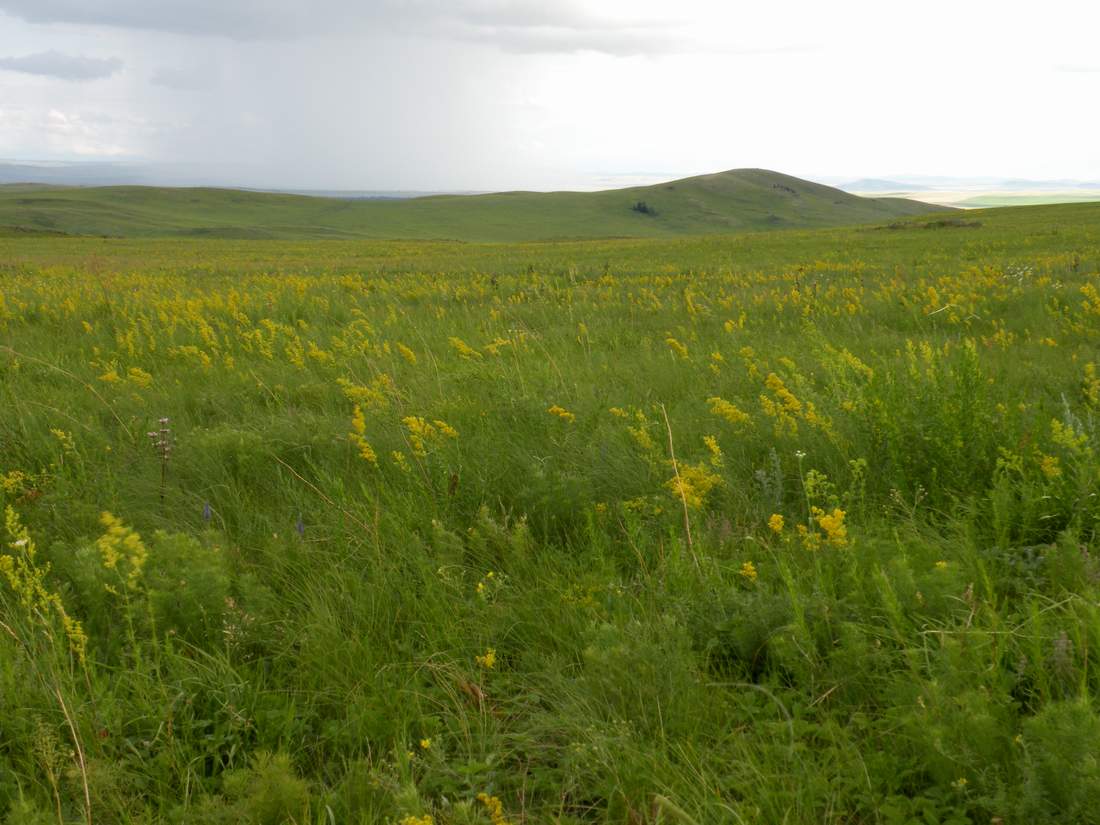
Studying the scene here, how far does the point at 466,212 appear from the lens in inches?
4149

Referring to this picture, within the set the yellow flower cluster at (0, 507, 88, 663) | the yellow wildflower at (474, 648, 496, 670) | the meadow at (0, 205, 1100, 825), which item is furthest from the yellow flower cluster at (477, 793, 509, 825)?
the yellow flower cluster at (0, 507, 88, 663)

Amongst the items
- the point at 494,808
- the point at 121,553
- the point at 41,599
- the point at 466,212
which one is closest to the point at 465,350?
the point at 121,553

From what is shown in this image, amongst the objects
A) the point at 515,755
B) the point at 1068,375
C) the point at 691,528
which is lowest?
the point at 515,755

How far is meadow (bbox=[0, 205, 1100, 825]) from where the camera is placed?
1.57m

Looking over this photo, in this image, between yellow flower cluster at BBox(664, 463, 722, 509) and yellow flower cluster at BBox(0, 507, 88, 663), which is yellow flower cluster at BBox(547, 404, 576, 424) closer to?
yellow flower cluster at BBox(664, 463, 722, 509)

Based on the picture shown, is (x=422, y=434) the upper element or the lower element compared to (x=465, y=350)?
lower

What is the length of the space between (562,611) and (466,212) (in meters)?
108

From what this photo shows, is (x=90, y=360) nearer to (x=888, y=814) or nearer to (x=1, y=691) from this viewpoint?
Answer: (x=1, y=691)

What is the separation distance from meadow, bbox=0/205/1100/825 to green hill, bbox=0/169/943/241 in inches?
2916

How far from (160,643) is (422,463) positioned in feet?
4.43

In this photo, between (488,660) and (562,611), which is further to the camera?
(562,611)

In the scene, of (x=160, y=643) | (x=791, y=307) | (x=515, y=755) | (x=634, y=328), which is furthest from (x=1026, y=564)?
(x=791, y=307)

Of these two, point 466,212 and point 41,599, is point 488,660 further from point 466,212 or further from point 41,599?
point 466,212

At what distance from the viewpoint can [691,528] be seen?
2598 mm
